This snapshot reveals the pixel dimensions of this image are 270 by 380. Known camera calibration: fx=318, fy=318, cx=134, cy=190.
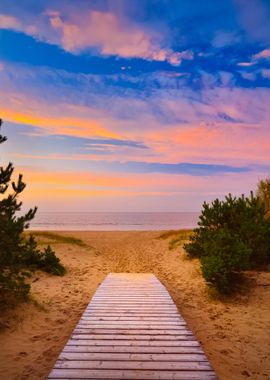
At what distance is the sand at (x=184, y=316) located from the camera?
20.2 ft

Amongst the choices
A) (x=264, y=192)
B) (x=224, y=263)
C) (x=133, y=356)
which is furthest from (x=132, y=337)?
(x=264, y=192)

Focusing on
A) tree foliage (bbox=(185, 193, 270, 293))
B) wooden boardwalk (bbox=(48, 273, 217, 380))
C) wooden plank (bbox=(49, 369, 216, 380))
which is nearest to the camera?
wooden plank (bbox=(49, 369, 216, 380))

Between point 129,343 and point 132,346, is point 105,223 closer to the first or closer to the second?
point 129,343

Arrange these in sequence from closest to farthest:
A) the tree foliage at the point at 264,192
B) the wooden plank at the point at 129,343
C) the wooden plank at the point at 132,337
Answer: the wooden plank at the point at 129,343
the wooden plank at the point at 132,337
the tree foliage at the point at 264,192

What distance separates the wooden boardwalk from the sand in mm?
887

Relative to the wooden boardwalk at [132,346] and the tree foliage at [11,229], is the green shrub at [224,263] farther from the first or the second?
the tree foliage at [11,229]

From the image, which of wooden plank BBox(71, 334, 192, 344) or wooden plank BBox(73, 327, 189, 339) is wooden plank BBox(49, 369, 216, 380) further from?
wooden plank BBox(73, 327, 189, 339)

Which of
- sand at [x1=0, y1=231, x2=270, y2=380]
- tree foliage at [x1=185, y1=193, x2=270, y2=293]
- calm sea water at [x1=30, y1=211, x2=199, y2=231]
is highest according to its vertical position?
tree foliage at [x1=185, y1=193, x2=270, y2=293]

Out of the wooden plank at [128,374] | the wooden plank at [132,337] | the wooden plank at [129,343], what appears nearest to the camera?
the wooden plank at [128,374]

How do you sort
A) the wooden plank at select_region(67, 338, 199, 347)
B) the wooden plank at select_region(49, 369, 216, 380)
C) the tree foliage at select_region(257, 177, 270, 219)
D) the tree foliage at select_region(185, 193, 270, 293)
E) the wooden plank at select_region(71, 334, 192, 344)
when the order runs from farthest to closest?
the tree foliage at select_region(257, 177, 270, 219) → the tree foliage at select_region(185, 193, 270, 293) → the wooden plank at select_region(71, 334, 192, 344) → the wooden plank at select_region(67, 338, 199, 347) → the wooden plank at select_region(49, 369, 216, 380)

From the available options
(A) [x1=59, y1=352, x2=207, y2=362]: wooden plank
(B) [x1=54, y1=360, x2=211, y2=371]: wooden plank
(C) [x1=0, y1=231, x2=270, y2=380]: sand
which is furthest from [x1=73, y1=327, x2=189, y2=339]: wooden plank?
(B) [x1=54, y1=360, x2=211, y2=371]: wooden plank

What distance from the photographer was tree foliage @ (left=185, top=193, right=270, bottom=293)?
10906 millimetres

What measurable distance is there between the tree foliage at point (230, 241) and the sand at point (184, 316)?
0.81m

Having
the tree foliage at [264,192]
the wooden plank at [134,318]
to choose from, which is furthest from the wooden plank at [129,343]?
the tree foliage at [264,192]
